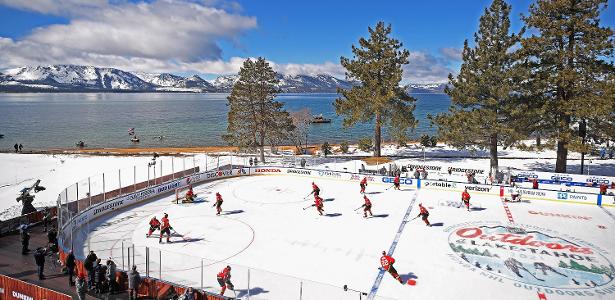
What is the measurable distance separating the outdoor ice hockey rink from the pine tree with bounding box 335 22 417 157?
50.5 ft

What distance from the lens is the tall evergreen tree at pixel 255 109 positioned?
4553 cm

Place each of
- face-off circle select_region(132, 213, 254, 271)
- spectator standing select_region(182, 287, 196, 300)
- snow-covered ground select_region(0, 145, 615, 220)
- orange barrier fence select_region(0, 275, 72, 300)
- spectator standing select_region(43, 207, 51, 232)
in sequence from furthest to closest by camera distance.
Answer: snow-covered ground select_region(0, 145, 615, 220) < spectator standing select_region(43, 207, 51, 232) < face-off circle select_region(132, 213, 254, 271) < orange barrier fence select_region(0, 275, 72, 300) < spectator standing select_region(182, 287, 196, 300)

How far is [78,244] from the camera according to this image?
2016 centimetres

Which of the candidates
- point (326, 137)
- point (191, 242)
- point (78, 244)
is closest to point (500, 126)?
point (191, 242)

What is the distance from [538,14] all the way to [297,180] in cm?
2609

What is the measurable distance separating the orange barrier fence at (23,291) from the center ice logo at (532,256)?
1651cm

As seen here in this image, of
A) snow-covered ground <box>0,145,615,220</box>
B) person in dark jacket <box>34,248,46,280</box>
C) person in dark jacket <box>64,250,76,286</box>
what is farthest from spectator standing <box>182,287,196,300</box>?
snow-covered ground <box>0,145,615,220</box>

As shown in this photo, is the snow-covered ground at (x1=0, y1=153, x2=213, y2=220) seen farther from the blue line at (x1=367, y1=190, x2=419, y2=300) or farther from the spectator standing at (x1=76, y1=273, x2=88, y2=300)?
the blue line at (x1=367, y1=190, x2=419, y2=300)

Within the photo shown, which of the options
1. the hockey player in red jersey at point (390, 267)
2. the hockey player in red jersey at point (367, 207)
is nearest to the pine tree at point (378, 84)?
the hockey player in red jersey at point (367, 207)

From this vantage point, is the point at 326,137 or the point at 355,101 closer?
the point at 355,101

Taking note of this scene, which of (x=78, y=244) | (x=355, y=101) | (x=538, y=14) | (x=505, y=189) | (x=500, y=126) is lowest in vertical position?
(x=78, y=244)

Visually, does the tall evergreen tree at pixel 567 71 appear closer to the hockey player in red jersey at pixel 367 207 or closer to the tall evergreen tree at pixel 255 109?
the hockey player in red jersey at pixel 367 207

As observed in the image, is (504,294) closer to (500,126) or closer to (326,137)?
(500,126)

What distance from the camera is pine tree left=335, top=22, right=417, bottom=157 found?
4447 centimetres
